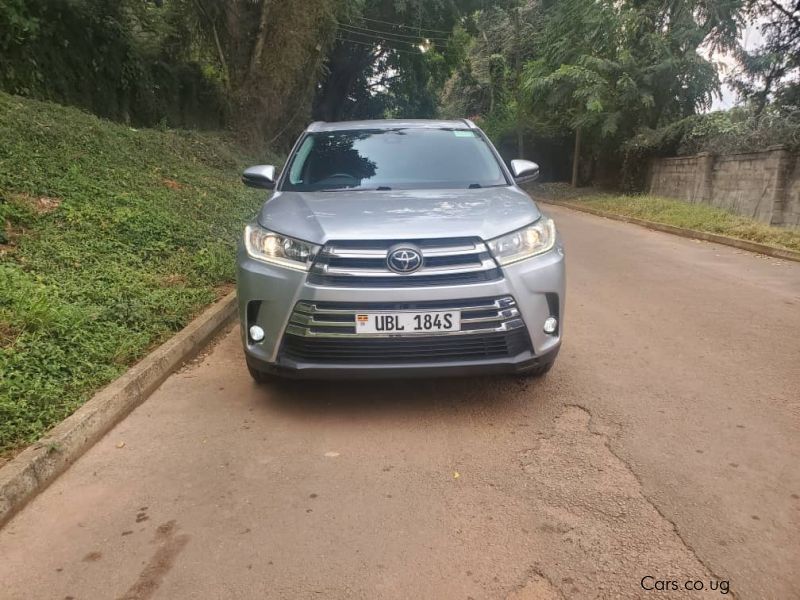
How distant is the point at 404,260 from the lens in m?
3.18

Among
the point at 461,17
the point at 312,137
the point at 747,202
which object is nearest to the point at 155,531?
Result: the point at 312,137

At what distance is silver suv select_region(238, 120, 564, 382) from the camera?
10.5ft

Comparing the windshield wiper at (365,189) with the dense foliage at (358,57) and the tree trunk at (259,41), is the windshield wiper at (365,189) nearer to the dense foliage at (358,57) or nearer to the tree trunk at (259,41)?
the dense foliage at (358,57)

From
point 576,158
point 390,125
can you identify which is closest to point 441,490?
point 390,125

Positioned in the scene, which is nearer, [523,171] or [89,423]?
[89,423]

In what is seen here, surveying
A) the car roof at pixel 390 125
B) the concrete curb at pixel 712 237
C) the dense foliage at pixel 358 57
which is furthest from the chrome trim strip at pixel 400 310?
the dense foliage at pixel 358 57

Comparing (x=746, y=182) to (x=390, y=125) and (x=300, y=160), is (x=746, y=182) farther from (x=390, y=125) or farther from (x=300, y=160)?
(x=300, y=160)

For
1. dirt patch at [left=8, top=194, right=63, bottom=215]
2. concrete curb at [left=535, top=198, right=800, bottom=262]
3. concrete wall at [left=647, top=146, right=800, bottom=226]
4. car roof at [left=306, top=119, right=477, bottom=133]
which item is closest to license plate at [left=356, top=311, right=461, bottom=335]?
car roof at [left=306, top=119, right=477, bottom=133]

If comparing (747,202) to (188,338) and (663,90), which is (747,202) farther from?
(188,338)

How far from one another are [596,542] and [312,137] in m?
3.62

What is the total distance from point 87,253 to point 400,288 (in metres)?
3.64

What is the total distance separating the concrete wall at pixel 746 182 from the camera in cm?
1218

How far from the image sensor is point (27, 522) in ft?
8.45

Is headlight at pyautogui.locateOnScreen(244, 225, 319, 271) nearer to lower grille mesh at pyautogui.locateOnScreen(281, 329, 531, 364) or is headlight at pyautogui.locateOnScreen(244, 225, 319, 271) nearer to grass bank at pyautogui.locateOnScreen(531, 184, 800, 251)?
lower grille mesh at pyautogui.locateOnScreen(281, 329, 531, 364)
